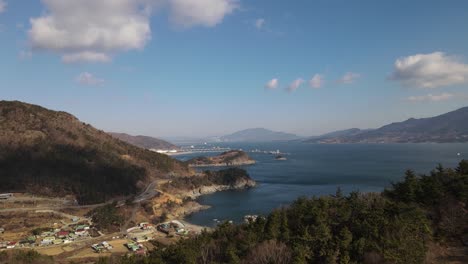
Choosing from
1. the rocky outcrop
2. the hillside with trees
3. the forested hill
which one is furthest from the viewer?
the rocky outcrop

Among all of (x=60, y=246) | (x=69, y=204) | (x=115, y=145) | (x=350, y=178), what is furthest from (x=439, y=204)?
(x=115, y=145)

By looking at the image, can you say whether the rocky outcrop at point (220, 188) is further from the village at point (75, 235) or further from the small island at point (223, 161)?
the small island at point (223, 161)

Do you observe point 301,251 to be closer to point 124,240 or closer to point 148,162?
point 124,240

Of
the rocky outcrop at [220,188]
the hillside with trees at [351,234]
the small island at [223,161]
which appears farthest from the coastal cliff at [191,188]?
the small island at [223,161]

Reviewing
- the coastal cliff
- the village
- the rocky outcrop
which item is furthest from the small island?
the village

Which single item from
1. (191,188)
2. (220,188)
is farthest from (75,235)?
(220,188)

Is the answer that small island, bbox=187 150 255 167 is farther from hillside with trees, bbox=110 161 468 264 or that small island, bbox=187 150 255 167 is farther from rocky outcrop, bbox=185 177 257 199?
hillside with trees, bbox=110 161 468 264
